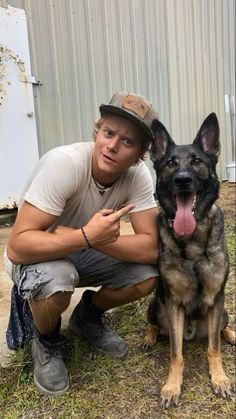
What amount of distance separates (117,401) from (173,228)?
0.87 meters

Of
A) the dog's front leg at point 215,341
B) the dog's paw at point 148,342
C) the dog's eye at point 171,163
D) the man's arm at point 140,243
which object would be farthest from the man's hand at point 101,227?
the dog's paw at point 148,342

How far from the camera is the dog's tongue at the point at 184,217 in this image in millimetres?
1944

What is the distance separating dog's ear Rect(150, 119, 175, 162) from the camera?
81.4 inches

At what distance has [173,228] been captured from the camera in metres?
2.06

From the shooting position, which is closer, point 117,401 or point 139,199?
point 117,401

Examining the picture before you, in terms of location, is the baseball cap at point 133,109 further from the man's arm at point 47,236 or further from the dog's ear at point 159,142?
the man's arm at point 47,236

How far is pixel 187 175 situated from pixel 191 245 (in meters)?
0.38

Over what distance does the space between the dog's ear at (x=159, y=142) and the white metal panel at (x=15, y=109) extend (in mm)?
2430

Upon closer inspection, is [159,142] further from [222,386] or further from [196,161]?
[222,386]

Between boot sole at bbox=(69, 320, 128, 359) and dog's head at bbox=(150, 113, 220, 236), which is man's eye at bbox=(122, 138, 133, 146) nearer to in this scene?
dog's head at bbox=(150, 113, 220, 236)

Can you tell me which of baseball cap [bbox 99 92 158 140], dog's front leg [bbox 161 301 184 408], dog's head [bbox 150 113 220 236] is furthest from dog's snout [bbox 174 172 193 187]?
dog's front leg [bbox 161 301 184 408]

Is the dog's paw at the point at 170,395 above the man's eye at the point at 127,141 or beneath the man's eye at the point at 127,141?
beneath

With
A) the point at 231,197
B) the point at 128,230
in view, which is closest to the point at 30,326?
the point at 128,230

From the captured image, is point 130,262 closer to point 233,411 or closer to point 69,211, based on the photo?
point 69,211
